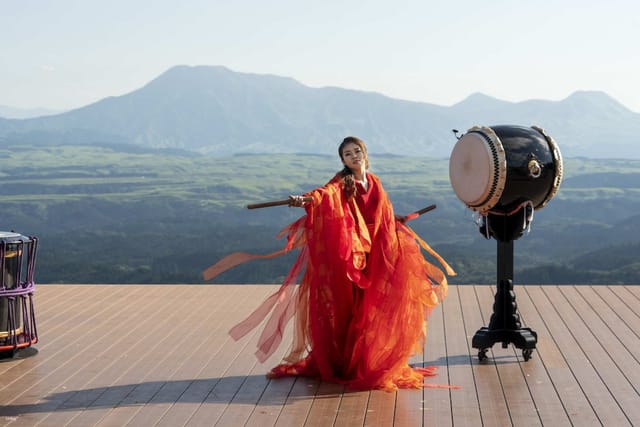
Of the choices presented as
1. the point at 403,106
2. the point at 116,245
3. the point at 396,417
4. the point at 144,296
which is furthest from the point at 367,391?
the point at 403,106

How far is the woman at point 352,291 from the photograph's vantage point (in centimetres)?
505

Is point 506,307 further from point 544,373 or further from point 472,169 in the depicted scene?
point 472,169

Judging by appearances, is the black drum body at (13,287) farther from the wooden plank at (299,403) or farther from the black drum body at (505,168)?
the black drum body at (505,168)

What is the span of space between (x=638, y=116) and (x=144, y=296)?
10545 centimetres

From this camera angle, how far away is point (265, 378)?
206 inches

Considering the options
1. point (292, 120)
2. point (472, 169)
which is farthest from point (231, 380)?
point (292, 120)

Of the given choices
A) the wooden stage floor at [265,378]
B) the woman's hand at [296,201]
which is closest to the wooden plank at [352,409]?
the wooden stage floor at [265,378]

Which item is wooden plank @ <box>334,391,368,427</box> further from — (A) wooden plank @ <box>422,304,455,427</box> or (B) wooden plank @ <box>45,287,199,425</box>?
(B) wooden plank @ <box>45,287,199,425</box>

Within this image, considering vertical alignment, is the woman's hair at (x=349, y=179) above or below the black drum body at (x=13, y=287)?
above

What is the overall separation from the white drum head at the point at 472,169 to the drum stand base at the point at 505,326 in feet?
1.27

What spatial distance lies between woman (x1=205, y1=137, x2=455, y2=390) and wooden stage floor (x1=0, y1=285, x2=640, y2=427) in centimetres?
18

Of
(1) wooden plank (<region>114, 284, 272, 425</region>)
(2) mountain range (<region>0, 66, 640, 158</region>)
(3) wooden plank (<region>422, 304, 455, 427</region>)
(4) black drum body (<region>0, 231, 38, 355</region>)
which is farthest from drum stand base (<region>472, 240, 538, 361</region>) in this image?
(2) mountain range (<region>0, 66, 640, 158</region>)

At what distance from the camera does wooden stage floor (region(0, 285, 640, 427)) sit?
176 inches

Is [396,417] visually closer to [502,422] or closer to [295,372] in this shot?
[502,422]
